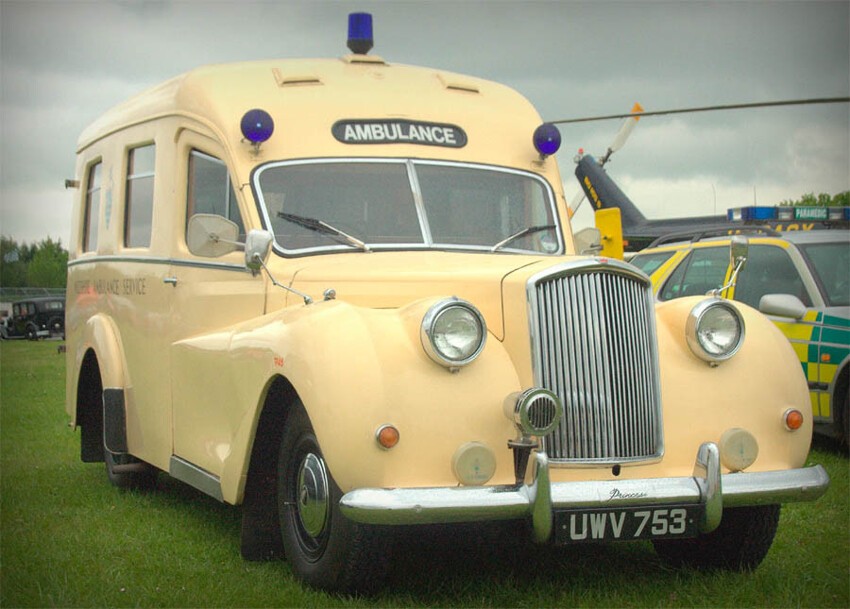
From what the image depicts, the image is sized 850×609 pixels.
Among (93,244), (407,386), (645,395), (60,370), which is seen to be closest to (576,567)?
(645,395)

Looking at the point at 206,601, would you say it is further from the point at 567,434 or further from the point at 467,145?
the point at 467,145

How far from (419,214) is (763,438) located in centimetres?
221

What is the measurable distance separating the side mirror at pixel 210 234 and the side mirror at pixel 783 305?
536cm

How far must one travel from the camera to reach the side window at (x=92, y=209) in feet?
30.1

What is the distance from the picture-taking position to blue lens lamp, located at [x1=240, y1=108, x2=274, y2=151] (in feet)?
21.5

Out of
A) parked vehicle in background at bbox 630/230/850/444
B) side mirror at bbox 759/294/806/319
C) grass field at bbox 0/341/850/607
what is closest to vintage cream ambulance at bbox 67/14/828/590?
grass field at bbox 0/341/850/607

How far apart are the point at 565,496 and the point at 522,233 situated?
7.59 feet

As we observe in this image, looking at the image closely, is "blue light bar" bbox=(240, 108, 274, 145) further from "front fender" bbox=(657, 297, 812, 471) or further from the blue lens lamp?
"front fender" bbox=(657, 297, 812, 471)

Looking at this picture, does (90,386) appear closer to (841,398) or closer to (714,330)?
(714,330)

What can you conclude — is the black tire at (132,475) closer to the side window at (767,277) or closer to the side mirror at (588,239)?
the side mirror at (588,239)

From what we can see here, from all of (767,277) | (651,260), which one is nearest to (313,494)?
(767,277)

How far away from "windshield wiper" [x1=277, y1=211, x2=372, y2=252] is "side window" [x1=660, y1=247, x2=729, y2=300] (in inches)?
222

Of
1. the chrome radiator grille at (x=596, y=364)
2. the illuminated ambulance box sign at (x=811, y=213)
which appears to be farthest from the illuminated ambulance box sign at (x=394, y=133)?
the illuminated ambulance box sign at (x=811, y=213)

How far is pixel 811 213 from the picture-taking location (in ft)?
49.8
